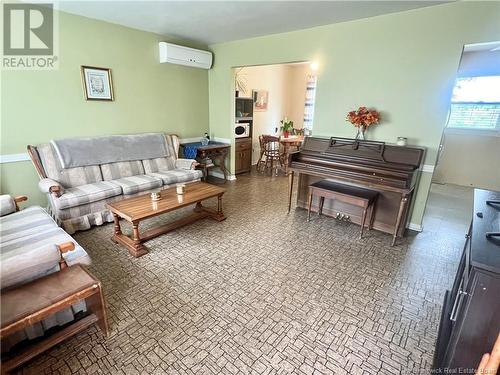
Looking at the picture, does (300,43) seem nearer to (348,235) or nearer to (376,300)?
(348,235)

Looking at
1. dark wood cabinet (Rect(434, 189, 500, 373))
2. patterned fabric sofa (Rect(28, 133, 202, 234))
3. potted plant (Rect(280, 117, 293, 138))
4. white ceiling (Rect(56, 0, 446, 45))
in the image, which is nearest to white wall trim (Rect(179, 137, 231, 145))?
patterned fabric sofa (Rect(28, 133, 202, 234))

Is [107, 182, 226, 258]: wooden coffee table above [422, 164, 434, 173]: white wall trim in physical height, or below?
below

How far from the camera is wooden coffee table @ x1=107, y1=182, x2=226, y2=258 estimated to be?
2502mm

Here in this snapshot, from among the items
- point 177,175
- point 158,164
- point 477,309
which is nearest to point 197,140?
point 158,164

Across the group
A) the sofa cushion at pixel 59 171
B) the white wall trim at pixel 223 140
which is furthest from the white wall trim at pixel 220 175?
the sofa cushion at pixel 59 171

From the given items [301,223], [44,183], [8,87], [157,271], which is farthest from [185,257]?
[8,87]

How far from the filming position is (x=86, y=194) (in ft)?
9.55

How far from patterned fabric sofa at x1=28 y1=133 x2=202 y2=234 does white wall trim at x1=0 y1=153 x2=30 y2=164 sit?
0.18 m

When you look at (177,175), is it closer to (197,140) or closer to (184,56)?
(197,140)

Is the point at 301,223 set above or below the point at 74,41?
below

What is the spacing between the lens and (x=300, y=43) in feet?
11.8

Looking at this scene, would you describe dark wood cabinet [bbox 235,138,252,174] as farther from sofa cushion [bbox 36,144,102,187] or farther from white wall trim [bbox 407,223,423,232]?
white wall trim [bbox 407,223,423,232]

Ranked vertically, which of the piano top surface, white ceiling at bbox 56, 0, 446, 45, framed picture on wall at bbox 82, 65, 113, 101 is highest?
white ceiling at bbox 56, 0, 446, 45

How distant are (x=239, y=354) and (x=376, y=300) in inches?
46.0
